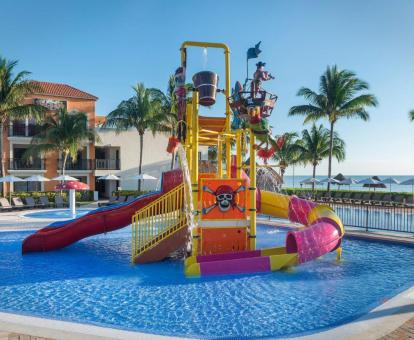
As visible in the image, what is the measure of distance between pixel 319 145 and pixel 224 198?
30.0 metres

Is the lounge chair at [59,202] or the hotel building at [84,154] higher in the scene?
the hotel building at [84,154]

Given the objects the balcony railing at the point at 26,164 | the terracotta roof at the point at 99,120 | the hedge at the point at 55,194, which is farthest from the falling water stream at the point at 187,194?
the terracotta roof at the point at 99,120

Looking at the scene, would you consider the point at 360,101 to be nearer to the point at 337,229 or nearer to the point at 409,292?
the point at 337,229

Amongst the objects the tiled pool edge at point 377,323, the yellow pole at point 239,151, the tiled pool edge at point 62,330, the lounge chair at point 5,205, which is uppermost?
the yellow pole at point 239,151

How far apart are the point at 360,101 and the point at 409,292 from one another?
26977 millimetres

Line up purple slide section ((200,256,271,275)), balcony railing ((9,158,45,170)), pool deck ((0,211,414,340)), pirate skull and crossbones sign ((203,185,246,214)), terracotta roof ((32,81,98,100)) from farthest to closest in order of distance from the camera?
terracotta roof ((32,81,98,100))
balcony railing ((9,158,45,170))
pirate skull and crossbones sign ((203,185,246,214))
purple slide section ((200,256,271,275))
pool deck ((0,211,414,340))

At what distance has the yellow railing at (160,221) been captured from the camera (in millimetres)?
11180

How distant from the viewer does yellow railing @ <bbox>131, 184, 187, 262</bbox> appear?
11180 millimetres

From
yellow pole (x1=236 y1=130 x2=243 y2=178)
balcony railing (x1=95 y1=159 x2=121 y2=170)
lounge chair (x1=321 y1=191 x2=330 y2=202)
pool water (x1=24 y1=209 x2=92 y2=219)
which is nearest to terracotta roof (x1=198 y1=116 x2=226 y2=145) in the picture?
yellow pole (x1=236 y1=130 x2=243 y2=178)

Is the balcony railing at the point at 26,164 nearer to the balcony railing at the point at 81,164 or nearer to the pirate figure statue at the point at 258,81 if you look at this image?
the balcony railing at the point at 81,164

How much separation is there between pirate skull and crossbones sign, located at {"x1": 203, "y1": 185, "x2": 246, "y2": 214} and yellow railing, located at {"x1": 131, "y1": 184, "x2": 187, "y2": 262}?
1.12 metres

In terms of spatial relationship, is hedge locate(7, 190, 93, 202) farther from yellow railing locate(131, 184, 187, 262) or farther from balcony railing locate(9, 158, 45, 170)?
yellow railing locate(131, 184, 187, 262)

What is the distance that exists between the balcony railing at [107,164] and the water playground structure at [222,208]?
26326 millimetres

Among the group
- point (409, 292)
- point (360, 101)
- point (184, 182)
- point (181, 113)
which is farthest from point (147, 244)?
point (360, 101)
